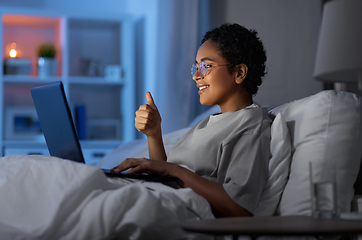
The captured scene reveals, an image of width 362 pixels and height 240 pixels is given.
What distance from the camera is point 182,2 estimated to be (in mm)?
2971

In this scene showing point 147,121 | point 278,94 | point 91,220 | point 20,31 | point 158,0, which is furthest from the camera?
point 20,31

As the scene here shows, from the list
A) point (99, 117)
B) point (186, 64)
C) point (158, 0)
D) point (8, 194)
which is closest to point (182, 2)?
point (158, 0)

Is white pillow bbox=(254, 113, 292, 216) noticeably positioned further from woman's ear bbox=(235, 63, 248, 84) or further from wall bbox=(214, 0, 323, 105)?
wall bbox=(214, 0, 323, 105)

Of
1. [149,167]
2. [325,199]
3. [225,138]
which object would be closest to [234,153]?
[225,138]

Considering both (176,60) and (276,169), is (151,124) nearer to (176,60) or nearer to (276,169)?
(276,169)

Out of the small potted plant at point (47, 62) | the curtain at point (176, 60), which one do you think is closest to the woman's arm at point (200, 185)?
the curtain at point (176, 60)

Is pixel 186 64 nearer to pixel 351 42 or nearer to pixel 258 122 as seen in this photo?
pixel 351 42

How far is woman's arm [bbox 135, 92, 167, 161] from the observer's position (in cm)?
137

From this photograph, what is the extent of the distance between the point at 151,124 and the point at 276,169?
0.45m

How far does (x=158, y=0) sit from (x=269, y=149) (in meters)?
2.12

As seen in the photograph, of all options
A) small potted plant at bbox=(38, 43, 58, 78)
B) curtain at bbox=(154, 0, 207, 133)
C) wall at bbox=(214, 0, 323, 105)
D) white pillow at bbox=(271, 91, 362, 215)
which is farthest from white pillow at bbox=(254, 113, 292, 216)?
small potted plant at bbox=(38, 43, 58, 78)

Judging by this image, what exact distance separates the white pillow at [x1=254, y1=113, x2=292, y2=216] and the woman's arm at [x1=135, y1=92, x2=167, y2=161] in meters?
0.40

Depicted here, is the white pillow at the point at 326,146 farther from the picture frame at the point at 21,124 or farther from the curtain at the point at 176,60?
the picture frame at the point at 21,124

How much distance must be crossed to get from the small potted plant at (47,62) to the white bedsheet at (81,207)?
2.38 m
